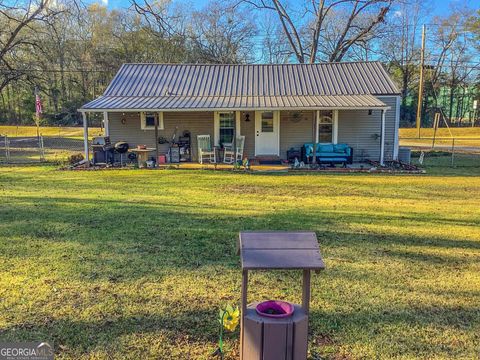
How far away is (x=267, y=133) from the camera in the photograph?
15500 mm

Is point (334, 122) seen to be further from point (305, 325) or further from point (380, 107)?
point (305, 325)

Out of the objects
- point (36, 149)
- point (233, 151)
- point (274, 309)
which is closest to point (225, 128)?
point (233, 151)

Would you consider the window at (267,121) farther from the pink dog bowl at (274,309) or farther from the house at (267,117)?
the pink dog bowl at (274,309)

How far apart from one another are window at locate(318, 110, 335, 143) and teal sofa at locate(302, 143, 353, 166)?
0.71m

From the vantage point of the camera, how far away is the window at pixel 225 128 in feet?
51.2

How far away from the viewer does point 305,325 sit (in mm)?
2613

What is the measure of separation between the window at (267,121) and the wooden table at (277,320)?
13046 mm

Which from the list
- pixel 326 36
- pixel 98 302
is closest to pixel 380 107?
pixel 98 302

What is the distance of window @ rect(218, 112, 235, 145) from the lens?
15617 millimetres

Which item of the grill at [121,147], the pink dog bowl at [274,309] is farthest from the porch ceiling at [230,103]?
the pink dog bowl at [274,309]

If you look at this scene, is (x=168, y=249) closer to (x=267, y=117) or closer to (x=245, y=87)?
(x=267, y=117)

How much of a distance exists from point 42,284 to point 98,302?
30.4 inches

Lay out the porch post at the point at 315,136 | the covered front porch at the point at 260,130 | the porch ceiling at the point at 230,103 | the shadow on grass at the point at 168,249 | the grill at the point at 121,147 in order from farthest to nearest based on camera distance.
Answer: the covered front porch at the point at 260,130, the grill at the point at 121,147, the porch post at the point at 315,136, the porch ceiling at the point at 230,103, the shadow on grass at the point at 168,249

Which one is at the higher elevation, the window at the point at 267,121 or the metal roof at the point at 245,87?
the metal roof at the point at 245,87
